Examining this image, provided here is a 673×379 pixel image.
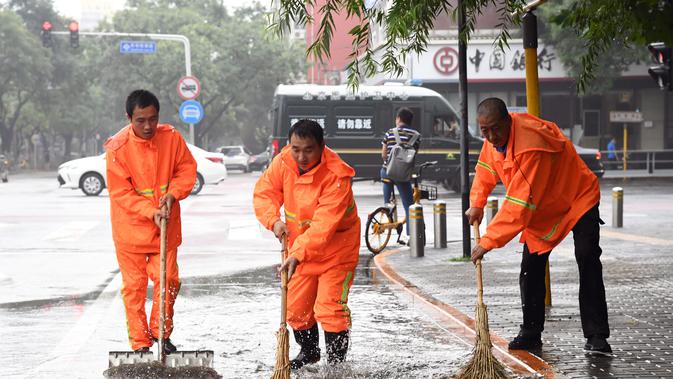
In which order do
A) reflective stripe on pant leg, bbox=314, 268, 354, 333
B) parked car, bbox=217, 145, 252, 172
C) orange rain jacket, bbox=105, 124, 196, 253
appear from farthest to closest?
1. parked car, bbox=217, 145, 252, 172
2. orange rain jacket, bbox=105, 124, 196, 253
3. reflective stripe on pant leg, bbox=314, 268, 354, 333

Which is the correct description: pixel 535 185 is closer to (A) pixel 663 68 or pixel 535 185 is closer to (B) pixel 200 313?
(B) pixel 200 313

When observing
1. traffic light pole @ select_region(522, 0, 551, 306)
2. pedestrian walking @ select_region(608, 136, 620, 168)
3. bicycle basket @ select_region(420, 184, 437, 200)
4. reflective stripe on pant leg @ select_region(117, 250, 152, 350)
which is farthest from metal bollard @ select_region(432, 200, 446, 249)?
pedestrian walking @ select_region(608, 136, 620, 168)

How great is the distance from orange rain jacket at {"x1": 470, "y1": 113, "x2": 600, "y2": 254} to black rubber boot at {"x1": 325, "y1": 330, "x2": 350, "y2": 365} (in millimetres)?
955

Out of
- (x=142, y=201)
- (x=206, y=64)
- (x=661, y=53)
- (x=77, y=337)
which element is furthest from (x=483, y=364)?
(x=206, y=64)

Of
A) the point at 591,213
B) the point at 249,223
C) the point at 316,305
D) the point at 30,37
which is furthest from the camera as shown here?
the point at 30,37

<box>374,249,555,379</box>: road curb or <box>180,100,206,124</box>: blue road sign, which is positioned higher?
<box>180,100,206,124</box>: blue road sign

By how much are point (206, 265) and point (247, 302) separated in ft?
11.3

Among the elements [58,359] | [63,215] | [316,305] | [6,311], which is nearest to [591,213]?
[316,305]

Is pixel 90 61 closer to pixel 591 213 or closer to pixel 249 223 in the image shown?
pixel 249 223

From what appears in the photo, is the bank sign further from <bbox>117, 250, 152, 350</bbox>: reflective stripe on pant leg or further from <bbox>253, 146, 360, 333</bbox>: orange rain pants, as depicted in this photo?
<bbox>253, 146, 360, 333</bbox>: orange rain pants

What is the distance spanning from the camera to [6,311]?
9430 millimetres

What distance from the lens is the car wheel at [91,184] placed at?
29.4 metres

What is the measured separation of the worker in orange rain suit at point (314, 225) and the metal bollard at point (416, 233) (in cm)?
705

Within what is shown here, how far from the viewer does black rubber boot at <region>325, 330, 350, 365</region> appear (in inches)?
255
